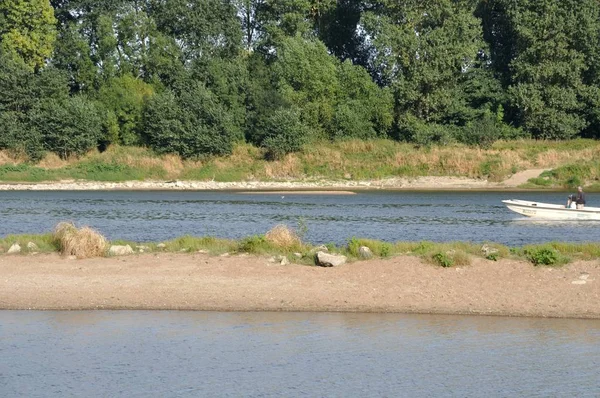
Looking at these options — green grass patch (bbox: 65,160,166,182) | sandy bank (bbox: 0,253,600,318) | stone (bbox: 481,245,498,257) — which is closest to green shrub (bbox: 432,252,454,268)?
sandy bank (bbox: 0,253,600,318)

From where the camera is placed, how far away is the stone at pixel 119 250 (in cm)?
2500

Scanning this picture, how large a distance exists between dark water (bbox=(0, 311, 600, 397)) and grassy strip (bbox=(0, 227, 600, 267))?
3.13 m

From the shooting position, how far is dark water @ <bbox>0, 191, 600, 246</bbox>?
123 ft

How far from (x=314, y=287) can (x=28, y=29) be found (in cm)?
7612

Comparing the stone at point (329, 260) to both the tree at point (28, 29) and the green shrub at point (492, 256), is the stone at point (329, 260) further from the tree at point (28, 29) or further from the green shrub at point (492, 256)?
the tree at point (28, 29)

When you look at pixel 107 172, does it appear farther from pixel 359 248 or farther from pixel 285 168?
pixel 359 248

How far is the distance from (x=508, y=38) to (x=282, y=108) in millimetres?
24149

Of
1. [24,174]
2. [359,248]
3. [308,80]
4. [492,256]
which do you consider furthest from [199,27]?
[492,256]

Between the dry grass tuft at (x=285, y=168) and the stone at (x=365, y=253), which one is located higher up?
the stone at (x=365, y=253)

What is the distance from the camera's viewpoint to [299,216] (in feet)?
158

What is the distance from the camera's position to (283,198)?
64.8 m

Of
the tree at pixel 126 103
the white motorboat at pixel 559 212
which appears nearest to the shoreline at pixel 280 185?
the tree at pixel 126 103

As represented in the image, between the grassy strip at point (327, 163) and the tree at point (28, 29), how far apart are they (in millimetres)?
12503

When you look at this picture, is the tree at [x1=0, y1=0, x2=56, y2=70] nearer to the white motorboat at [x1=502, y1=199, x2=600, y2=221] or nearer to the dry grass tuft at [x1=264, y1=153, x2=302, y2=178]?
the dry grass tuft at [x1=264, y1=153, x2=302, y2=178]
